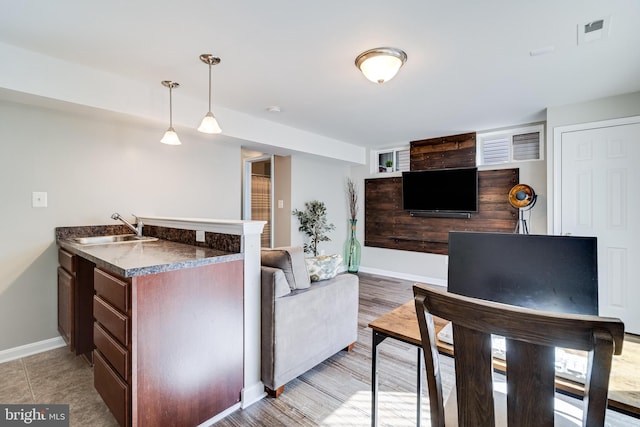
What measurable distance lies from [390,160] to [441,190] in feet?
3.90

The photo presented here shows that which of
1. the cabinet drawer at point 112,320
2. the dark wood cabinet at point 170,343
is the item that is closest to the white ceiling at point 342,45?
the dark wood cabinet at point 170,343

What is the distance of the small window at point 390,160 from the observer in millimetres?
5285

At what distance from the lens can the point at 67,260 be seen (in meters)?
2.40

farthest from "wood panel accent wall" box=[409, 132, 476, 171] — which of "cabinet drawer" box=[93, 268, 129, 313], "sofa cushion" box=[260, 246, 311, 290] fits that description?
"cabinet drawer" box=[93, 268, 129, 313]

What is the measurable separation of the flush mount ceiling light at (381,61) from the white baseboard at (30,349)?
3536 millimetres

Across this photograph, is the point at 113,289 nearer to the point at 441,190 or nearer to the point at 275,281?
the point at 275,281

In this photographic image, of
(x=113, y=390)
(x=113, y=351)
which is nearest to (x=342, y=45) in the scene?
(x=113, y=351)

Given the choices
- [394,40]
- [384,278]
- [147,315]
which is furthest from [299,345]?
[384,278]

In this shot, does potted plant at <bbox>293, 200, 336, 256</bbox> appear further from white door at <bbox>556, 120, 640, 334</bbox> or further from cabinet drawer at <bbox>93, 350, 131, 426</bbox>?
cabinet drawer at <bbox>93, 350, 131, 426</bbox>

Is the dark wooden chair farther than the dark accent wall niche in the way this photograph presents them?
No

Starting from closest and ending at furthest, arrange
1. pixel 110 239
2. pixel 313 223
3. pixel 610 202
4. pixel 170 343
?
pixel 170 343
pixel 110 239
pixel 610 202
pixel 313 223

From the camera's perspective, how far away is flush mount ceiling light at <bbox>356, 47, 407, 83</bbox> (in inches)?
84.3

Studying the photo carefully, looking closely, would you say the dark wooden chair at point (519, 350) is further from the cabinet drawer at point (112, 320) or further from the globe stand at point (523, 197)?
the globe stand at point (523, 197)

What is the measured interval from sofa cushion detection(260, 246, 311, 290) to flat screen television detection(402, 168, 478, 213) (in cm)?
322
